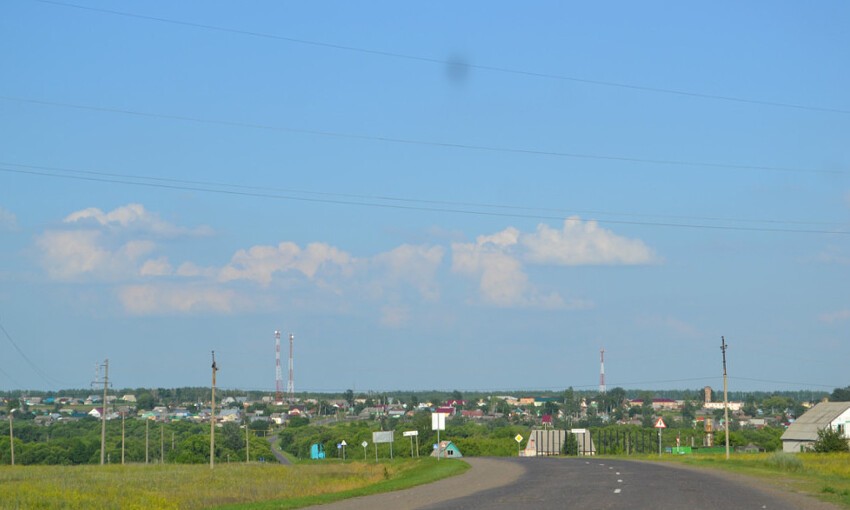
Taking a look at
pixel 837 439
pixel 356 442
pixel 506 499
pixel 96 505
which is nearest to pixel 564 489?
pixel 506 499

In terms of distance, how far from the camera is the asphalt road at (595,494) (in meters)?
27.7

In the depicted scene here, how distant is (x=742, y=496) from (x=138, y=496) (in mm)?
21288

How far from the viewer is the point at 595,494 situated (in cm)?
3091

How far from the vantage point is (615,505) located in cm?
2708

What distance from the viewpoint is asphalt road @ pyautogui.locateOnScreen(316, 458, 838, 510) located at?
27.7 metres

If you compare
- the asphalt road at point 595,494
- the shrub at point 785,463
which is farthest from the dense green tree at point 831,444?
the asphalt road at point 595,494

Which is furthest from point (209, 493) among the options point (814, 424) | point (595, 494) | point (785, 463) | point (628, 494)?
point (814, 424)

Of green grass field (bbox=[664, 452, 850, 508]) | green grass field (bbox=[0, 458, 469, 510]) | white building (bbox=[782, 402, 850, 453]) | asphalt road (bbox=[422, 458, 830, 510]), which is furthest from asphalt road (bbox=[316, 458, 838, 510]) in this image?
white building (bbox=[782, 402, 850, 453])

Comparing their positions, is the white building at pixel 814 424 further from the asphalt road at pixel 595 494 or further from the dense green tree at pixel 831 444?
the asphalt road at pixel 595 494

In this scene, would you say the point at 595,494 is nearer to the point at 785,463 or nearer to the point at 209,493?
the point at 209,493

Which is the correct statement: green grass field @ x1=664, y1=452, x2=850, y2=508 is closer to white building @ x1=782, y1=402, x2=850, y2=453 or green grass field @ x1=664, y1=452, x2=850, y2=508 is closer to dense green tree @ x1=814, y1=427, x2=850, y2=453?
dense green tree @ x1=814, y1=427, x2=850, y2=453

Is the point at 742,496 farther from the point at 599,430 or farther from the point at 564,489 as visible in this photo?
the point at 599,430

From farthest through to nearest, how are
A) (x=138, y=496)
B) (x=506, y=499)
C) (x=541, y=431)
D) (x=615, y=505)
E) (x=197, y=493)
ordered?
(x=541, y=431) → (x=197, y=493) → (x=138, y=496) → (x=506, y=499) → (x=615, y=505)

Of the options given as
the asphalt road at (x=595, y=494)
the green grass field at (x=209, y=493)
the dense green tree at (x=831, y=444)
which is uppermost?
the asphalt road at (x=595, y=494)
